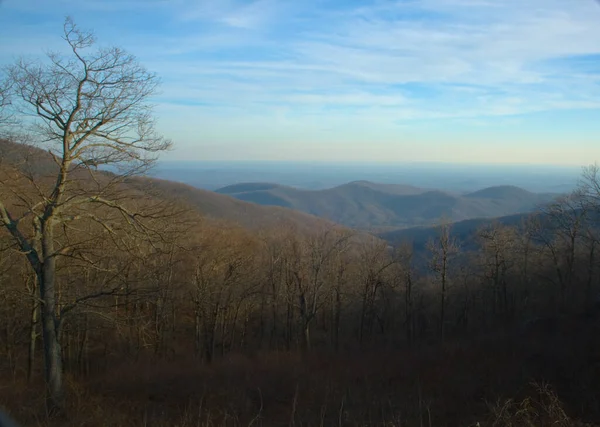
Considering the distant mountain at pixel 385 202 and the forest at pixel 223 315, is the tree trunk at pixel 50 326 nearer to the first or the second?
the forest at pixel 223 315

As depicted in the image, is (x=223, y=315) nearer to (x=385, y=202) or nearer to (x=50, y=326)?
(x=50, y=326)

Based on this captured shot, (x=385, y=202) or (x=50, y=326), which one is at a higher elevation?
(x=50, y=326)

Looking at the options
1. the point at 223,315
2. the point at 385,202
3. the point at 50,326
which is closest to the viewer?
the point at 50,326

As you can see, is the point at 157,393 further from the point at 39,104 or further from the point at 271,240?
the point at 271,240

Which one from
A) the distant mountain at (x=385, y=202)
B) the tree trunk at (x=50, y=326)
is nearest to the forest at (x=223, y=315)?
the tree trunk at (x=50, y=326)

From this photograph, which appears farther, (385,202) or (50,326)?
(385,202)

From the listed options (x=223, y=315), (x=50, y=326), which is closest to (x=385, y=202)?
(x=223, y=315)

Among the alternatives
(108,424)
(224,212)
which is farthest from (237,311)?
(224,212)
